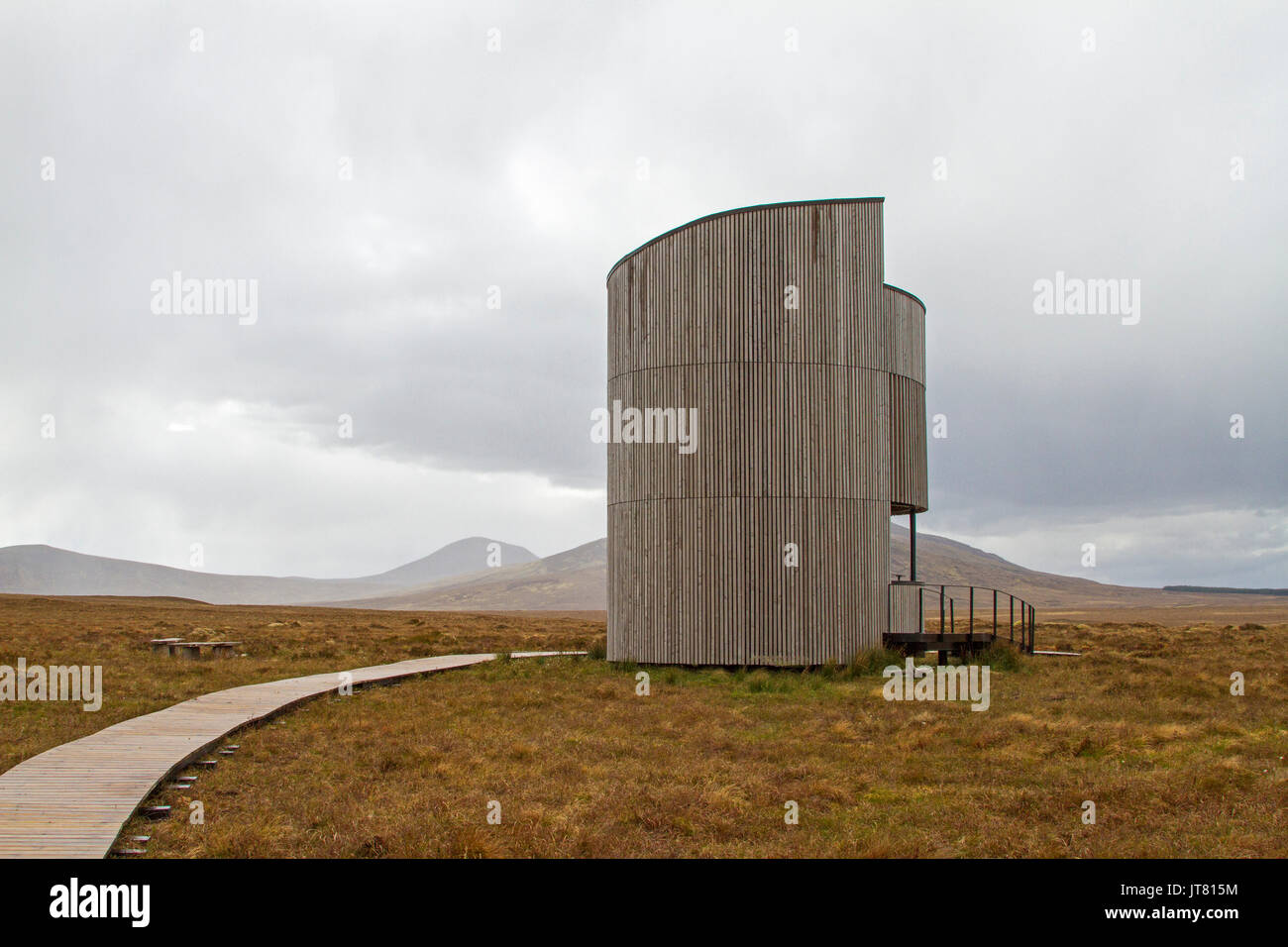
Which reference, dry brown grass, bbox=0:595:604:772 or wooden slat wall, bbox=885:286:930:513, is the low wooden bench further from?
wooden slat wall, bbox=885:286:930:513

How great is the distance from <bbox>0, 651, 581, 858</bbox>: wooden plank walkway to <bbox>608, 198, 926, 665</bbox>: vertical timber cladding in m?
7.62

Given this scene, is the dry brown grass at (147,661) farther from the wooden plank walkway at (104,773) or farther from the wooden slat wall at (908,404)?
the wooden slat wall at (908,404)

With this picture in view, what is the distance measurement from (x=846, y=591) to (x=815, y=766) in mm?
8920

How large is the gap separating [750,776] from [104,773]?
6.28m

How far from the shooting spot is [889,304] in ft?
67.9

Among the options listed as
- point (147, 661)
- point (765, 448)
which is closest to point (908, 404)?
point (765, 448)

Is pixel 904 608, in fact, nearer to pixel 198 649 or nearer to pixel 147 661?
pixel 198 649

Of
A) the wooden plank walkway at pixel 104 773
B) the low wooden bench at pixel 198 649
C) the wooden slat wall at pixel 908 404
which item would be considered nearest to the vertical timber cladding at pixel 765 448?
the wooden slat wall at pixel 908 404

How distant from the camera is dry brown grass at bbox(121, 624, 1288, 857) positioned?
7.30 meters

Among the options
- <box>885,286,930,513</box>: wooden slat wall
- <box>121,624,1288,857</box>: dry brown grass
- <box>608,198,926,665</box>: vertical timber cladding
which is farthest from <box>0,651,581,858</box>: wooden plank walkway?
<box>885,286,930,513</box>: wooden slat wall

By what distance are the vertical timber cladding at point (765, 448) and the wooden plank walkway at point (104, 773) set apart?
25.0ft

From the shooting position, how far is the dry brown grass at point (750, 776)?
7.30m

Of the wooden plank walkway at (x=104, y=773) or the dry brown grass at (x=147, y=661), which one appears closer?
the wooden plank walkway at (x=104, y=773)
